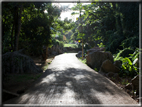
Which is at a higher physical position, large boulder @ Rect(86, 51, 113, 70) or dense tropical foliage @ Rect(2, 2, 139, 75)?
dense tropical foliage @ Rect(2, 2, 139, 75)

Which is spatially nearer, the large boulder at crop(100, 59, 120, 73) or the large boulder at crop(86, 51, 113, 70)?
the large boulder at crop(100, 59, 120, 73)

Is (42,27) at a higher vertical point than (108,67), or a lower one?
higher

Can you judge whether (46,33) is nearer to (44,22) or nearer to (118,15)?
(44,22)

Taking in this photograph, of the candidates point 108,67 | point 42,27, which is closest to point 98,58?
point 108,67

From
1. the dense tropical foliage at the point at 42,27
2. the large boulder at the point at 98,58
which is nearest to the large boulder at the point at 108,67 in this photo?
the dense tropical foliage at the point at 42,27

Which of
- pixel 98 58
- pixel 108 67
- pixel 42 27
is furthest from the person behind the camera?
pixel 42 27

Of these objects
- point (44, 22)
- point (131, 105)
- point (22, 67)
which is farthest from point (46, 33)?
point (131, 105)

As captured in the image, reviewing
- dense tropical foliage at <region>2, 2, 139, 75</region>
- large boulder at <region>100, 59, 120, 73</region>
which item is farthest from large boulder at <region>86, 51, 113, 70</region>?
large boulder at <region>100, 59, 120, 73</region>

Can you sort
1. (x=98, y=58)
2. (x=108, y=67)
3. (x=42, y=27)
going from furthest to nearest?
1. (x=42, y=27)
2. (x=98, y=58)
3. (x=108, y=67)

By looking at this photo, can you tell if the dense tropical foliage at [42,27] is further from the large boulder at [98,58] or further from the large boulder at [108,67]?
the large boulder at [98,58]

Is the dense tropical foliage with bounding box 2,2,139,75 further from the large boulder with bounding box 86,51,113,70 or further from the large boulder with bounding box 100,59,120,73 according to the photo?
the large boulder with bounding box 86,51,113,70

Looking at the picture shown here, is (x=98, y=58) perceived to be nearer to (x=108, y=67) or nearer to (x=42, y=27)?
(x=108, y=67)

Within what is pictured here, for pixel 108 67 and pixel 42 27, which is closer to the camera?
pixel 108 67

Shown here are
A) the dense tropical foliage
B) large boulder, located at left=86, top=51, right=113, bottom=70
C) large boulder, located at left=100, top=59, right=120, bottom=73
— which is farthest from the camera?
the dense tropical foliage
